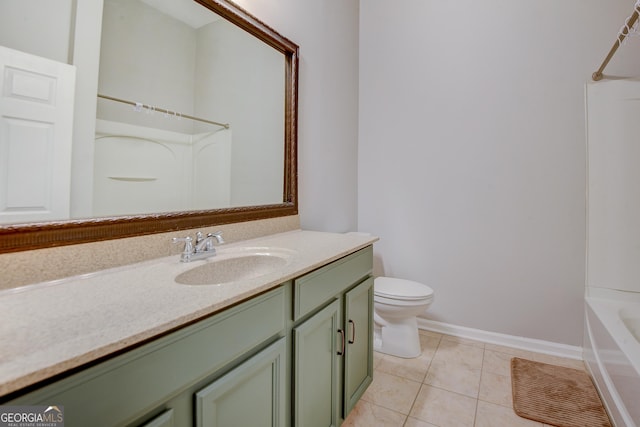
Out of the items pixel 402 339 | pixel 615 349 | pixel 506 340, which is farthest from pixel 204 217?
pixel 506 340

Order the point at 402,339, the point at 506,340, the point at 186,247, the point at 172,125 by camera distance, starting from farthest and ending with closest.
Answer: the point at 506,340 → the point at 402,339 → the point at 172,125 → the point at 186,247

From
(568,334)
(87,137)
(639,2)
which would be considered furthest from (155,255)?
(568,334)

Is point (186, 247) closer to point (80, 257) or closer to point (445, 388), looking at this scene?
Answer: point (80, 257)

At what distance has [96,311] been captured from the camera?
25.4 inches

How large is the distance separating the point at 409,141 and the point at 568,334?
1.71 m

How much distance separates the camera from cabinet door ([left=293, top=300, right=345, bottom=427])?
103cm

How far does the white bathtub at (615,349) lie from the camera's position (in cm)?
122

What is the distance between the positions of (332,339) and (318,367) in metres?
0.13

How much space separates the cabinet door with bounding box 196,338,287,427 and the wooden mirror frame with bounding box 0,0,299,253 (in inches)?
23.5

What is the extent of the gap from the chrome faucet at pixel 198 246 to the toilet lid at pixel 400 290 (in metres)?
1.13

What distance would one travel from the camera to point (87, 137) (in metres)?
0.95

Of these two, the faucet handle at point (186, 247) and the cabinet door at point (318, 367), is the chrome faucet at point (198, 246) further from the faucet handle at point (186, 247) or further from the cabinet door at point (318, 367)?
the cabinet door at point (318, 367)

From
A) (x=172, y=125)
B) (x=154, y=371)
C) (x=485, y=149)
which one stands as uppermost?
(x=485, y=149)

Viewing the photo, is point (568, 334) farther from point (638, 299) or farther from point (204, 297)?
point (204, 297)
